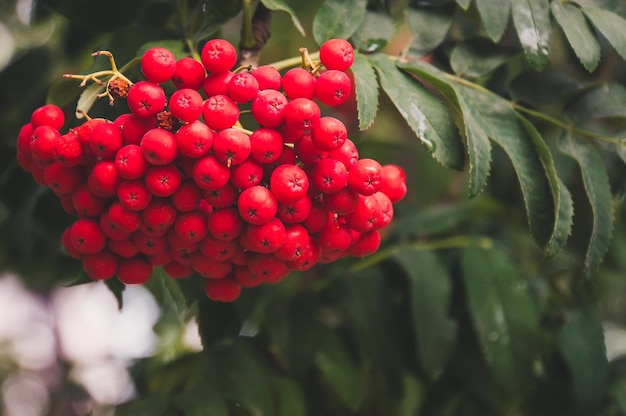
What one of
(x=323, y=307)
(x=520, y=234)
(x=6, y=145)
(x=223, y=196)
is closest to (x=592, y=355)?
(x=520, y=234)

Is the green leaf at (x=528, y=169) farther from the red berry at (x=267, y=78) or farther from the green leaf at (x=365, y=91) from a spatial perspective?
the red berry at (x=267, y=78)

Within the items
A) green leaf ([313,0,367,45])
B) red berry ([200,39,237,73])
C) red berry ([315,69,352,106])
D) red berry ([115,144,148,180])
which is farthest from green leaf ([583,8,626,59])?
red berry ([115,144,148,180])

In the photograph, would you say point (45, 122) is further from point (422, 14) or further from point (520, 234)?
point (520, 234)

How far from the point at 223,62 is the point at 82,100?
197mm

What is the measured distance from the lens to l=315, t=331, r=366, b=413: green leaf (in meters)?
1.18

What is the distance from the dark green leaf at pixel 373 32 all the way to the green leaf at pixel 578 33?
238mm

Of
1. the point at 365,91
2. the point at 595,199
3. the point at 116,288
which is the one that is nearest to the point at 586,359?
the point at 595,199

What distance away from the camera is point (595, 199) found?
0.91 metres

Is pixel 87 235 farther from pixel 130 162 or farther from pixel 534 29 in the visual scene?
pixel 534 29

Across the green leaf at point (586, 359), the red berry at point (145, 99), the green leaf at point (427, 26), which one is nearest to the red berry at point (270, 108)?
the red berry at point (145, 99)

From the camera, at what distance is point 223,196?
2.41ft

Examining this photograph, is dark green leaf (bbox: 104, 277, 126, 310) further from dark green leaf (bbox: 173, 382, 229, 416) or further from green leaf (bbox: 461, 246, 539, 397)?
green leaf (bbox: 461, 246, 539, 397)

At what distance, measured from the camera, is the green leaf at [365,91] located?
0.75 metres

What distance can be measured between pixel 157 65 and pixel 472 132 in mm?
389
